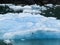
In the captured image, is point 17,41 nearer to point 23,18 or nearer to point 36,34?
point 36,34

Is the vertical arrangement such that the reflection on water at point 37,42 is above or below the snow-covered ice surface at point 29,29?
below

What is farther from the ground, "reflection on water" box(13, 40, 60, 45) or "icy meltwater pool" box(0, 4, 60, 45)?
"icy meltwater pool" box(0, 4, 60, 45)

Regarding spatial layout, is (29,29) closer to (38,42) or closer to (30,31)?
(30,31)

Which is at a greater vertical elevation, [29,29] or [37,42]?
[29,29]

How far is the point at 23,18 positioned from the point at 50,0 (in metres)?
9.14

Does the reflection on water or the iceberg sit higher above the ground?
the iceberg

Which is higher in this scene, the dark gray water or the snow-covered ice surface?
the snow-covered ice surface

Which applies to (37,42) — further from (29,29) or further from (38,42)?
(29,29)

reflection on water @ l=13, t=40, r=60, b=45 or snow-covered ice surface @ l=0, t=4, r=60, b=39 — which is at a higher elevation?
snow-covered ice surface @ l=0, t=4, r=60, b=39

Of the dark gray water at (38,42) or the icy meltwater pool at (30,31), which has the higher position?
the icy meltwater pool at (30,31)

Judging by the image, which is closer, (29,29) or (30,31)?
(30,31)

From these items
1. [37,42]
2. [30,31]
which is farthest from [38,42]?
[30,31]

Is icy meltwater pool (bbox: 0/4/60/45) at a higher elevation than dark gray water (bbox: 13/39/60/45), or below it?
higher

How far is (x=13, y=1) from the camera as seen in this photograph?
14133mm
